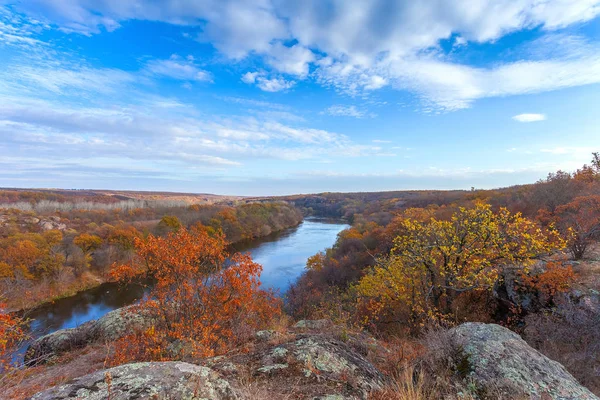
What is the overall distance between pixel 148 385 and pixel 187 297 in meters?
5.99

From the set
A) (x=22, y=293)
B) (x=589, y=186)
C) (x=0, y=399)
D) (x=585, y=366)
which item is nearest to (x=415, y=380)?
(x=585, y=366)

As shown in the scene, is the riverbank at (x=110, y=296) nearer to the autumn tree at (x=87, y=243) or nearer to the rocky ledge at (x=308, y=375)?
the autumn tree at (x=87, y=243)

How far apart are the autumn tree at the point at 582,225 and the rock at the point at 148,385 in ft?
33.7

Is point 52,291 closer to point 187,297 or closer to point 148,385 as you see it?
point 187,297

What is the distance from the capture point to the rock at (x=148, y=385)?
263 cm

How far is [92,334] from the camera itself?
10469mm

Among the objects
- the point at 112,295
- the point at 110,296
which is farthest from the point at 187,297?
the point at 112,295

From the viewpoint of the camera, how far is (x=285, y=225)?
83375 mm

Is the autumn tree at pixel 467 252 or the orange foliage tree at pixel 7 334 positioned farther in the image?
the autumn tree at pixel 467 252

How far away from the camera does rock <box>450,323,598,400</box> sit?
3.53 m

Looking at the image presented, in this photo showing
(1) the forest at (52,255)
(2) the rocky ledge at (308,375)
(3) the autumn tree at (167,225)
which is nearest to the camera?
(2) the rocky ledge at (308,375)

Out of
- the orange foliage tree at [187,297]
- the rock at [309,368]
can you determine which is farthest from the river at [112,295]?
the rock at [309,368]

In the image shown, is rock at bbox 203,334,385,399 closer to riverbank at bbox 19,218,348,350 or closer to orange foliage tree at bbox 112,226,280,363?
orange foliage tree at bbox 112,226,280,363

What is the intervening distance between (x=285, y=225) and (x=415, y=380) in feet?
262
